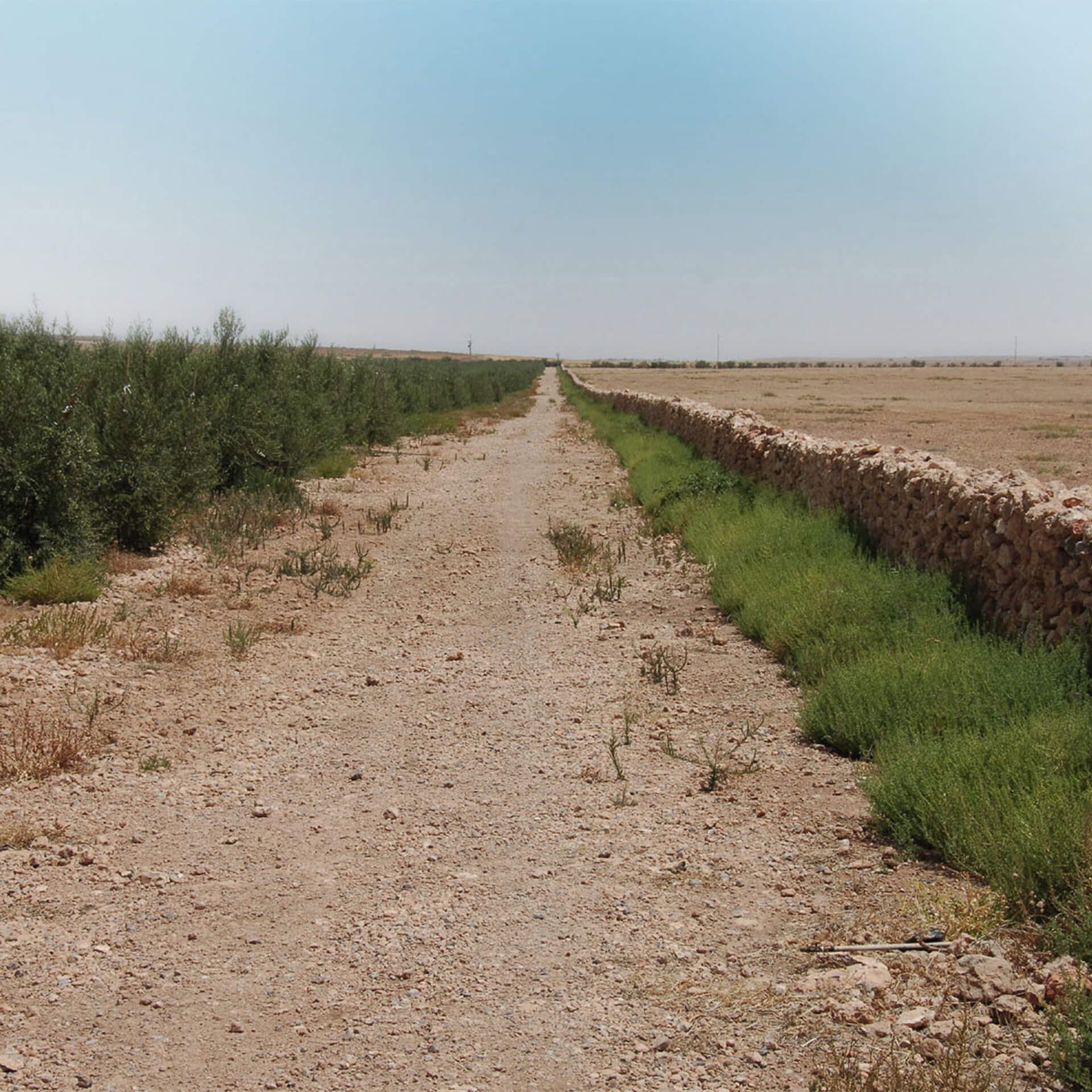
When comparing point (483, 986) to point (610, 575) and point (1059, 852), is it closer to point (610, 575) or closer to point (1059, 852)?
point (1059, 852)

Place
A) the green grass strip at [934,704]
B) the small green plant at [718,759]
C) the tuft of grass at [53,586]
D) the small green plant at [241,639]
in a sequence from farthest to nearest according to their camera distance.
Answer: the tuft of grass at [53,586], the small green plant at [241,639], the small green plant at [718,759], the green grass strip at [934,704]

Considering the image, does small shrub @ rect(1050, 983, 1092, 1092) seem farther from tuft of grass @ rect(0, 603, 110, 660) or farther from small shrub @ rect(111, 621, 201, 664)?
tuft of grass @ rect(0, 603, 110, 660)

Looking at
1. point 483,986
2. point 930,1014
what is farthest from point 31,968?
point 930,1014

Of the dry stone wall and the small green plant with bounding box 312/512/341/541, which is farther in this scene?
the small green plant with bounding box 312/512/341/541

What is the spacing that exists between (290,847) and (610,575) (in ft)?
21.9

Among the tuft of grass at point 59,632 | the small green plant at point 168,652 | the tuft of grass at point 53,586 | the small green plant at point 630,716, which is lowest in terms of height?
the small green plant at point 630,716

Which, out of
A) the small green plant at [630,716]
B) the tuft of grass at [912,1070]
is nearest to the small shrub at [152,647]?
the small green plant at [630,716]

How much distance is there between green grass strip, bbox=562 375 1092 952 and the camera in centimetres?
404

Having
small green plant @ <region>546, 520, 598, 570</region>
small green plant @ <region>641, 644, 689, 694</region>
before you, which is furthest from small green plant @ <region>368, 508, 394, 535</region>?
small green plant @ <region>641, 644, 689, 694</region>

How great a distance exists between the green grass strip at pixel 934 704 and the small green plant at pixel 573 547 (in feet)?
6.38

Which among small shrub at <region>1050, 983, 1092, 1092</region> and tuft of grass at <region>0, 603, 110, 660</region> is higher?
tuft of grass at <region>0, 603, 110, 660</region>

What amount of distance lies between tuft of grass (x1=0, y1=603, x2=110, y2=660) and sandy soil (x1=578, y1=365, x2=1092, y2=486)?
9856 millimetres

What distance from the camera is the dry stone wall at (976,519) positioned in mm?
6191

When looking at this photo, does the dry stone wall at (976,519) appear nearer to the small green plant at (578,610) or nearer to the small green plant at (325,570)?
the small green plant at (578,610)
